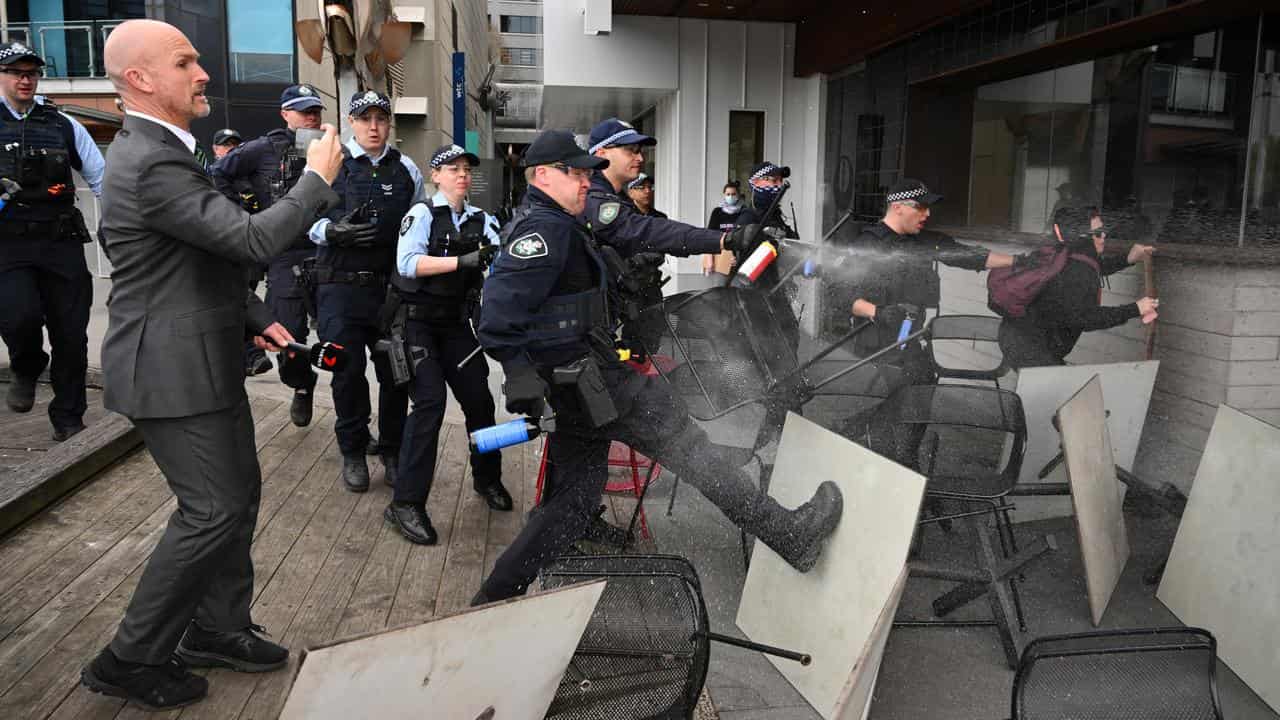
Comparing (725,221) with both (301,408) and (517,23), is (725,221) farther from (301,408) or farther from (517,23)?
(517,23)

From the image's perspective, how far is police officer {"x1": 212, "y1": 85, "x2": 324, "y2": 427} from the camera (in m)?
4.90

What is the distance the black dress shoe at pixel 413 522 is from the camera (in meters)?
4.20

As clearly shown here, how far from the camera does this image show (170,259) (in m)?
2.63

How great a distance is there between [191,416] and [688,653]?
1.51 metres

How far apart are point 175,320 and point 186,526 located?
567 millimetres

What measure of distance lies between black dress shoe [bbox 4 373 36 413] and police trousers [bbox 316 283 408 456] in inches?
79.5

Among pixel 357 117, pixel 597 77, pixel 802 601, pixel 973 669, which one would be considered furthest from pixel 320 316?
pixel 597 77

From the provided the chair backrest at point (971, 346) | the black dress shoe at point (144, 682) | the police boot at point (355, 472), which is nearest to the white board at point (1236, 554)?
the chair backrest at point (971, 346)

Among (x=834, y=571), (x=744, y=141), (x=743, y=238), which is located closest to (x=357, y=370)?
(x=743, y=238)

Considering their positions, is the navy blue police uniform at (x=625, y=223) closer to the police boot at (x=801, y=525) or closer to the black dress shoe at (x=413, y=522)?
the police boot at (x=801, y=525)

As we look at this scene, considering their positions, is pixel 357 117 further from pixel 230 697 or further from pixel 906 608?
pixel 906 608

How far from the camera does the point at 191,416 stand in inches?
106

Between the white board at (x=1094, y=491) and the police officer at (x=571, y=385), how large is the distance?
35.9 inches

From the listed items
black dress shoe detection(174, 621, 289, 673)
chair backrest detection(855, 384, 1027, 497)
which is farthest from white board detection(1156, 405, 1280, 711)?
black dress shoe detection(174, 621, 289, 673)
